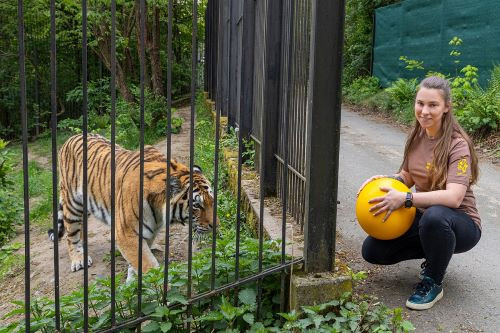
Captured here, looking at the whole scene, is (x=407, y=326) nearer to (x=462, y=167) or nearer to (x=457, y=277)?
(x=462, y=167)

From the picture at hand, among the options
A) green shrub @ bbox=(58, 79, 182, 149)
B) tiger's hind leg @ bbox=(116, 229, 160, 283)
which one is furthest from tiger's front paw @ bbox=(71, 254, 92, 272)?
green shrub @ bbox=(58, 79, 182, 149)

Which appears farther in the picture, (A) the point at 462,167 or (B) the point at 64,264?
(B) the point at 64,264

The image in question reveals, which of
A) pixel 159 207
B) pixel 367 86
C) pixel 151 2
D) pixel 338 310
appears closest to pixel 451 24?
pixel 367 86

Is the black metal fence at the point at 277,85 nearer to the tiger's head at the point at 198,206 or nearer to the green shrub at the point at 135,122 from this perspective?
the tiger's head at the point at 198,206

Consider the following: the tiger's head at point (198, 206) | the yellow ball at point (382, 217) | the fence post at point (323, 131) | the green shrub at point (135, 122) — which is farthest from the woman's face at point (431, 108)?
the green shrub at point (135, 122)

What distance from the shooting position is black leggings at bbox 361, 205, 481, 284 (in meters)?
3.16

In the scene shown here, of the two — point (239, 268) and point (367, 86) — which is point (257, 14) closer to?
point (239, 268)

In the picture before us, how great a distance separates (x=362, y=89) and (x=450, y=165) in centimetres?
1464

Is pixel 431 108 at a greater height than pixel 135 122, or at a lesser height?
greater

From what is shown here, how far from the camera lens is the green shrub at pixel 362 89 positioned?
16922 mm

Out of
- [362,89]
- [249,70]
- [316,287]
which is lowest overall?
[316,287]

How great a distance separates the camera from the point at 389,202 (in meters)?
3.21

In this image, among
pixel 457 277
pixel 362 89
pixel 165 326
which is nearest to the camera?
pixel 165 326

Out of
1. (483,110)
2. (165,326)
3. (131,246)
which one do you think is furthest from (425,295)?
(483,110)
